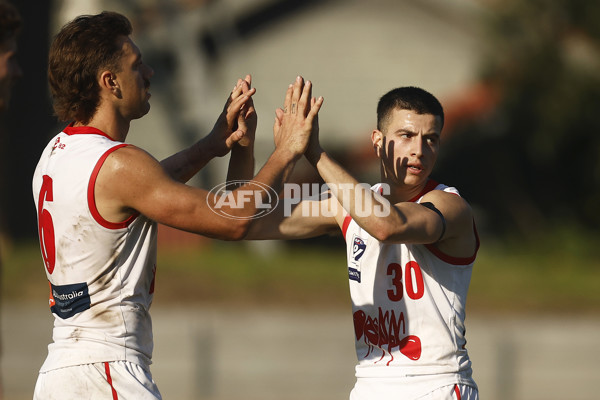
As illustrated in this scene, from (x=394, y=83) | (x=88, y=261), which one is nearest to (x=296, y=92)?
(x=88, y=261)

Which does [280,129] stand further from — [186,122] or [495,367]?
[186,122]

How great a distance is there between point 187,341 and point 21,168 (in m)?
7.21

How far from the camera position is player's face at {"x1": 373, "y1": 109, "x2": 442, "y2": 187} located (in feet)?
14.1

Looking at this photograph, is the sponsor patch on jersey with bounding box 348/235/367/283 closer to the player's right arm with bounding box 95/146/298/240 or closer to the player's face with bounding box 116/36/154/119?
the player's right arm with bounding box 95/146/298/240

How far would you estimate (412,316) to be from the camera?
13.9 ft

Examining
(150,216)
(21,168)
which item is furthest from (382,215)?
(21,168)

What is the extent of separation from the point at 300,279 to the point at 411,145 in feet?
28.9

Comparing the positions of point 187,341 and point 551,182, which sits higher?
point 551,182

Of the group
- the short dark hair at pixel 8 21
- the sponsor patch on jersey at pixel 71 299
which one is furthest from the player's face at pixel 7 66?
the sponsor patch on jersey at pixel 71 299

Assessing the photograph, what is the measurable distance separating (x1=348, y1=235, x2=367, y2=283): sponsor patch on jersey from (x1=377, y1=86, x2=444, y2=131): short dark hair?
2.04 feet

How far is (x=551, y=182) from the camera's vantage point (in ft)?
53.3

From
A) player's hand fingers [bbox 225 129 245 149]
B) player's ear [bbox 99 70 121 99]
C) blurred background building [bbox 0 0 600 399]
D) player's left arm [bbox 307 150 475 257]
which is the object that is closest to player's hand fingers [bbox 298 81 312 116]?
player's left arm [bbox 307 150 475 257]

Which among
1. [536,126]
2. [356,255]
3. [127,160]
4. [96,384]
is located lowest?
[96,384]

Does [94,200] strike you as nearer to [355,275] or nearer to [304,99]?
[304,99]
